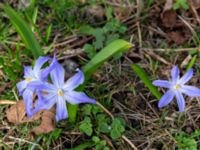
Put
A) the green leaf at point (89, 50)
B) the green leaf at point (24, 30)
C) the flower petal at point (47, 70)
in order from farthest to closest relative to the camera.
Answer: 1. the green leaf at point (89, 50)
2. the green leaf at point (24, 30)
3. the flower petal at point (47, 70)

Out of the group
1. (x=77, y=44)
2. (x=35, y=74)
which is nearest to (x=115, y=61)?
(x=77, y=44)

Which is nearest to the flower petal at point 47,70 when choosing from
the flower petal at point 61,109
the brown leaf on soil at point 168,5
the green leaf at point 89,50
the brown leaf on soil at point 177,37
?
the flower petal at point 61,109

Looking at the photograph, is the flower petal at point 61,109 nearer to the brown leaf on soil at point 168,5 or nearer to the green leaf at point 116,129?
the green leaf at point 116,129

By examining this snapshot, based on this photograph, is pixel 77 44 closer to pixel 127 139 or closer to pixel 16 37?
pixel 16 37

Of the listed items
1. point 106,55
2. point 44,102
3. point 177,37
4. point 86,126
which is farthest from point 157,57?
point 44,102

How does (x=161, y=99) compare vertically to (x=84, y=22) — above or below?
below

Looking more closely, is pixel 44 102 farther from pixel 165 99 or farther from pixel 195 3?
pixel 195 3
